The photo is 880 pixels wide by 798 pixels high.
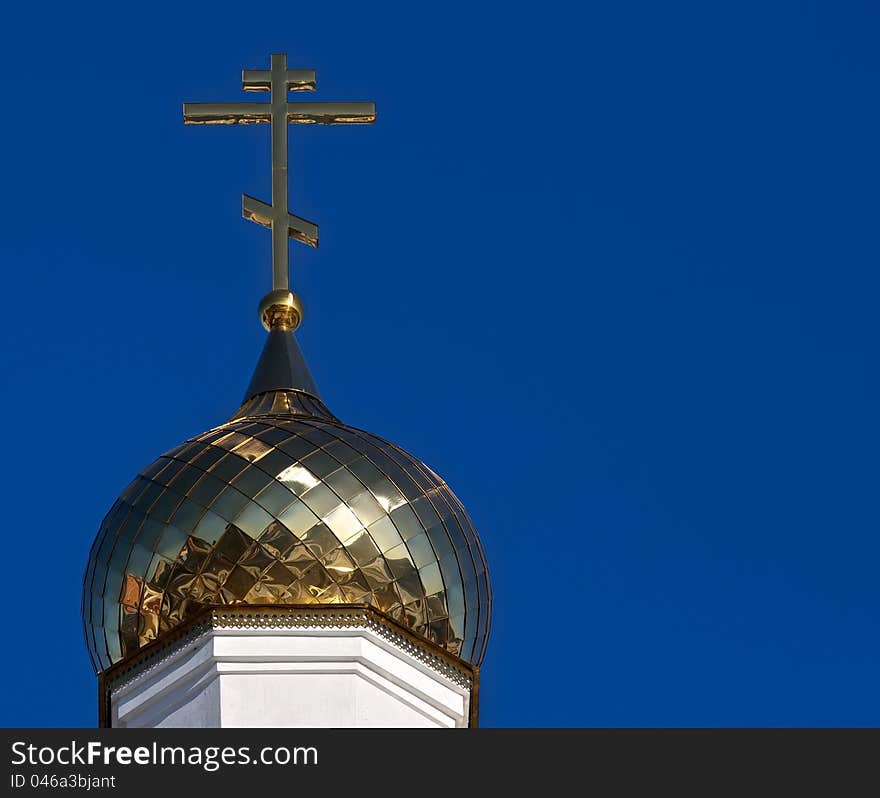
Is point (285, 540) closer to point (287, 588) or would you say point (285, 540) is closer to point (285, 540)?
point (285, 540)

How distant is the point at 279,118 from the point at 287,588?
3.99 metres

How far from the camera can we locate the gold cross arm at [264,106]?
21047mm

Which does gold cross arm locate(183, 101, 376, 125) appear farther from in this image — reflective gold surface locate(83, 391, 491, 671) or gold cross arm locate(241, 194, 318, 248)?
reflective gold surface locate(83, 391, 491, 671)

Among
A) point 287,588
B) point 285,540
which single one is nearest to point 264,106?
point 285,540

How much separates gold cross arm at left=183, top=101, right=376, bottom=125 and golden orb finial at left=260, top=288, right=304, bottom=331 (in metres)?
1.29

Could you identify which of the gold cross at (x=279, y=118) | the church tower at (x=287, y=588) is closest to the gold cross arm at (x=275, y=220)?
the gold cross at (x=279, y=118)

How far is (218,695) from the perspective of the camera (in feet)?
58.8

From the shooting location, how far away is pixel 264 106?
21.0m

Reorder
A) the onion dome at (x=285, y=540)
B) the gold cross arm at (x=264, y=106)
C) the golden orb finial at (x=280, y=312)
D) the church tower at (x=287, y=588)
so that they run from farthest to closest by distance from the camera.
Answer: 1. the gold cross arm at (x=264, y=106)
2. the golden orb finial at (x=280, y=312)
3. the onion dome at (x=285, y=540)
4. the church tower at (x=287, y=588)

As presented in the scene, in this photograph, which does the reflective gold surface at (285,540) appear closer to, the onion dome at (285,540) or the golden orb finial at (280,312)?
the onion dome at (285,540)
